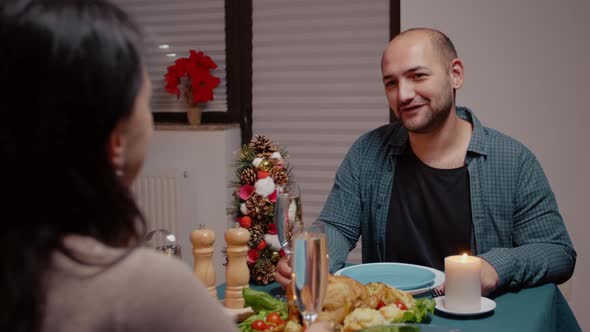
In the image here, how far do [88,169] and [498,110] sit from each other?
248 centimetres

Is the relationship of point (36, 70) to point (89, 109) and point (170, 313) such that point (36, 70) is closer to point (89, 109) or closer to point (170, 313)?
point (89, 109)

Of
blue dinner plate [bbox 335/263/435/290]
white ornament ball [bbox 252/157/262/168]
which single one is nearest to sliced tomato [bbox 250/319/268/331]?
blue dinner plate [bbox 335/263/435/290]

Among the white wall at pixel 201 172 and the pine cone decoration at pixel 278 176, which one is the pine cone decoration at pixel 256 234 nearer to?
the pine cone decoration at pixel 278 176

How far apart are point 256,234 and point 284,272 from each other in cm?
15

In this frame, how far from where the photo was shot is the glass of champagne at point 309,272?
103 cm

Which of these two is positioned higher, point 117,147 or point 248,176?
point 117,147

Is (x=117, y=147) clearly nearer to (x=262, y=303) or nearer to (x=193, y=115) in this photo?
(x=262, y=303)

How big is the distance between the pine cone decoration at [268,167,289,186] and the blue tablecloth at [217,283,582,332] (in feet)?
0.78

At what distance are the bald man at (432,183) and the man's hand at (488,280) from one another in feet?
1.14

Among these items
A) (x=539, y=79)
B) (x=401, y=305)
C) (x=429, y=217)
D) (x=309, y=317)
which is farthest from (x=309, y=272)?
(x=539, y=79)

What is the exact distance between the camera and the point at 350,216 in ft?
6.64

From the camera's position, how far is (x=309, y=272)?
103 cm


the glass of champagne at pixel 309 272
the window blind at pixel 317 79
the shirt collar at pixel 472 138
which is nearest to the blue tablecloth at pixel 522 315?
the glass of champagne at pixel 309 272

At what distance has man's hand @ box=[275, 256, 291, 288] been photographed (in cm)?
140
